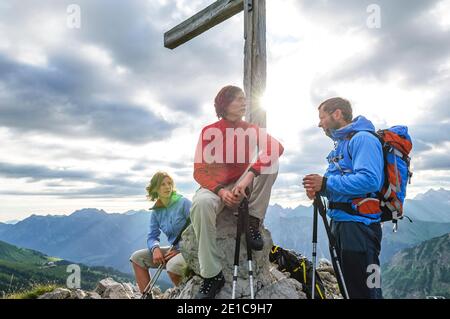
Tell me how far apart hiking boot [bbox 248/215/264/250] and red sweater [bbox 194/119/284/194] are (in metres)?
0.73

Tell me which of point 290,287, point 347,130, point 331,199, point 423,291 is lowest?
point 423,291

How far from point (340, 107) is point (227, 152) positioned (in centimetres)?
190

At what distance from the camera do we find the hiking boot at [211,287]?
491cm

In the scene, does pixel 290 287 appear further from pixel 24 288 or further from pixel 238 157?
pixel 24 288

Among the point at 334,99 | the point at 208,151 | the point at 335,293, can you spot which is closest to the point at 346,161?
the point at 334,99

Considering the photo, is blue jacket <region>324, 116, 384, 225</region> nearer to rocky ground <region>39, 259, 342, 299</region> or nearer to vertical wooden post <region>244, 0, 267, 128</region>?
rocky ground <region>39, 259, 342, 299</region>

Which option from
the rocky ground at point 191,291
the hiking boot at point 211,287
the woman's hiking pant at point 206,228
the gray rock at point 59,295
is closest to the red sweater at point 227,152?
the woman's hiking pant at point 206,228

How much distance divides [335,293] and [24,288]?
28.5 feet

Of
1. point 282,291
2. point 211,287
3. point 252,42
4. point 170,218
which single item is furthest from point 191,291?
point 252,42

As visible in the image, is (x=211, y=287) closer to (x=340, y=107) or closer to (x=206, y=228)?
(x=206, y=228)

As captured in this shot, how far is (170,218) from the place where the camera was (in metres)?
7.43

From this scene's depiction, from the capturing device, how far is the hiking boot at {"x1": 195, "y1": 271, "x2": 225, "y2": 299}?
16.1ft

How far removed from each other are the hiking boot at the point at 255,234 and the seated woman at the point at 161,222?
212 centimetres
